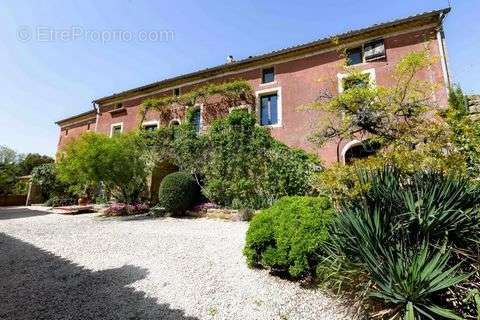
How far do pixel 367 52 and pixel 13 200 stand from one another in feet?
88.8

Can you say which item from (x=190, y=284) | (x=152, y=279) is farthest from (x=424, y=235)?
(x=152, y=279)

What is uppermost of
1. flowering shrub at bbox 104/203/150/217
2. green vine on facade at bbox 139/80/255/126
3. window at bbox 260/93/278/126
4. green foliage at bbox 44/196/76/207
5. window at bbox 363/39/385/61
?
window at bbox 363/39/385/61

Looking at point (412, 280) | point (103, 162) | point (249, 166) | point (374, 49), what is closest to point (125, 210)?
point (103, 162)

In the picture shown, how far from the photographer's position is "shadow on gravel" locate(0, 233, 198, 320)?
3914 millimetres

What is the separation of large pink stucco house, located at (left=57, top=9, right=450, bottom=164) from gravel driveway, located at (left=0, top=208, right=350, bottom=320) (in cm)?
744

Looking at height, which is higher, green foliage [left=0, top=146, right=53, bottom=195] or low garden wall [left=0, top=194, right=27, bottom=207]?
green foliage [left=0, top=146, right=53, bottom=195]

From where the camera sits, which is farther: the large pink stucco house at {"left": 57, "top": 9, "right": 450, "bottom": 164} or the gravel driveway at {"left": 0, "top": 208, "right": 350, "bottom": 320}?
the large pink stucco house at {"left": 57, "top": 9, "right": 450, "bottom": 164}

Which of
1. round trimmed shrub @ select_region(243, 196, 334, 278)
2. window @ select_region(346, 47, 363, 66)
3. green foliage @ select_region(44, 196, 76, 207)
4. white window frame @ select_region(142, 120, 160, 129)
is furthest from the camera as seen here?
green foliage @ select_region(44, 196, 76, 207)

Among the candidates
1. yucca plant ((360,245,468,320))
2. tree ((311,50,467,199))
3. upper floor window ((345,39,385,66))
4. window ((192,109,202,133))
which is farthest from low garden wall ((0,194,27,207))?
yucca plant ((360,245,468,320))

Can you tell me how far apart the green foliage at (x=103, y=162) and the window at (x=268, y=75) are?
7.98m

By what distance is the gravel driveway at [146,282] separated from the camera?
157 inches

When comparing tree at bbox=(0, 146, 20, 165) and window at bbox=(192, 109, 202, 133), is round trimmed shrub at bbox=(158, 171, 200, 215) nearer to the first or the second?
window at bbox=(192, 109, 202, 133)

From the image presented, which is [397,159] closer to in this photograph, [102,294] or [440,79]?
[102,294]

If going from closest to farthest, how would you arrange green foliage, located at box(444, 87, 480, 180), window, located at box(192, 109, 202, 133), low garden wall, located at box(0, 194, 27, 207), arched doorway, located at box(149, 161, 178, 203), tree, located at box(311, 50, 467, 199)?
1. tree, located at box(311, 50, 467, 199)
2. green foliage, located at box(444, 87, 480, 180)
3. arched doorway, located at box(149, 161, 178, 203)
4. window, located at box(192, 109, 202, 133)
5. low garden wall, located at box(0, 194, 27, 207)
